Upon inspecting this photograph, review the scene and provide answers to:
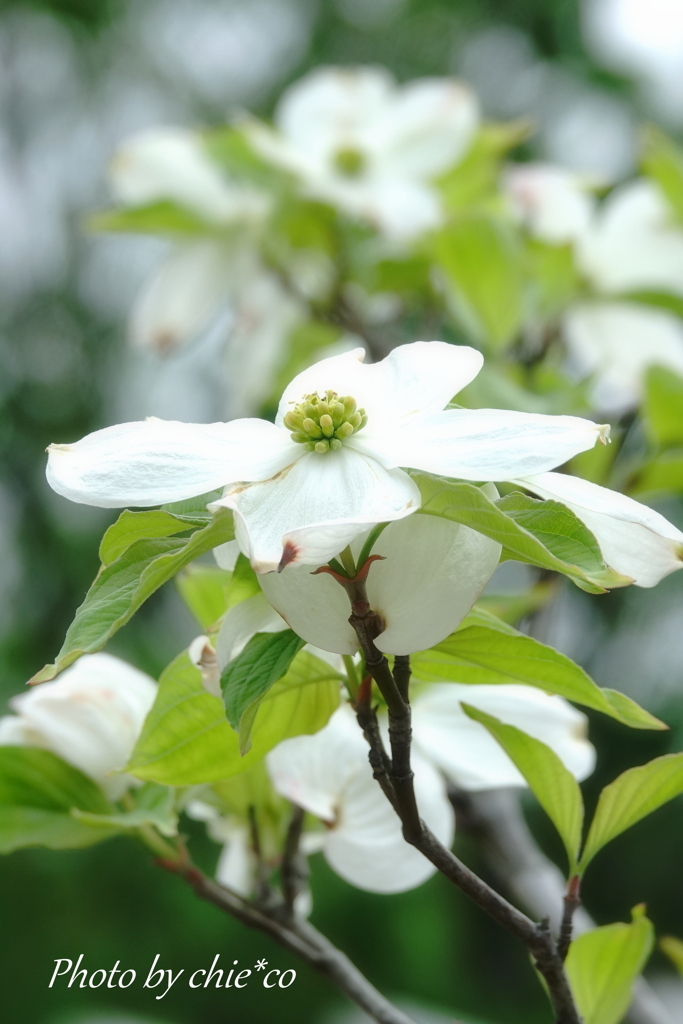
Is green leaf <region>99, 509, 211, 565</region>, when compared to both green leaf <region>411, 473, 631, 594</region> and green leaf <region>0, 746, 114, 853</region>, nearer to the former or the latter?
green leaf <region>411, 473, 631, 594</region>

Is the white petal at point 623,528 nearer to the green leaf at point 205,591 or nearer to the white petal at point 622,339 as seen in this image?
the green leaf at point 205,591

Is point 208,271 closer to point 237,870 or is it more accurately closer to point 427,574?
A: point 237,870

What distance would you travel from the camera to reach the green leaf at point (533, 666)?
26cm

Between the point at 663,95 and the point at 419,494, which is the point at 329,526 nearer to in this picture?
the point at 419,494

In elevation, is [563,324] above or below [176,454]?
below

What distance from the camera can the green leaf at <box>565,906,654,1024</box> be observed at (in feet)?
1.12

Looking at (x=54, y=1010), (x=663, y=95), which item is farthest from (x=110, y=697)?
(x=663, y=95)

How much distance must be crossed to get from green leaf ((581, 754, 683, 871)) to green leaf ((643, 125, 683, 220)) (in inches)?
23.4

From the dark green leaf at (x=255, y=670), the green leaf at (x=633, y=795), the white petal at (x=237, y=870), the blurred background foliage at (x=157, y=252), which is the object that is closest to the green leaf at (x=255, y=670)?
the dark green leaf at (x=255, y=670)

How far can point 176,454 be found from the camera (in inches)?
9.8

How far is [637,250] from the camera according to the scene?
2.62 feet

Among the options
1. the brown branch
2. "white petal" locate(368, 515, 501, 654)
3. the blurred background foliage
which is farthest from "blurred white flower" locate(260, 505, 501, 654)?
the blurred background foliage

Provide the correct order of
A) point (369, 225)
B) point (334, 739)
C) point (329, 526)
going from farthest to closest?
point (369, 225), point (334, 739), point (329, 526)

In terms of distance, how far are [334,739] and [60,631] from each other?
2415mm
